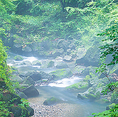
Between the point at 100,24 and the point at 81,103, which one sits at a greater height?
the point at 100,24

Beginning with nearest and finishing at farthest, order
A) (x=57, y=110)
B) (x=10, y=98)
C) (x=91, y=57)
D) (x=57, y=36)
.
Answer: (x=10, y=98), (x=57, y=110), (x=91, y=57), (x=57, y=36)

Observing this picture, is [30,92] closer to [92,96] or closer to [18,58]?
[92,96]

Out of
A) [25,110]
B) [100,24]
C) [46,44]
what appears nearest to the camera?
[25,110]

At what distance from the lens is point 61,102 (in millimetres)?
7422

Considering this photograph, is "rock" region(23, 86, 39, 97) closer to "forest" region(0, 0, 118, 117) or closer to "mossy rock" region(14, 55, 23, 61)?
"forest" region(0, 0, 118, 117)

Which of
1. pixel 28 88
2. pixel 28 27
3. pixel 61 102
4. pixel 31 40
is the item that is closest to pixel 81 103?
pixel 61 102

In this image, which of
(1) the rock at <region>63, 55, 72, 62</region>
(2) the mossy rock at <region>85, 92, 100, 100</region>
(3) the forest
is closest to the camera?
(2) the mossy rock at <region>85, 92, 100, 100</region>

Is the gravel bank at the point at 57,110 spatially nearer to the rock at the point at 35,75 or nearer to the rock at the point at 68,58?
the rock at the point at 35,75

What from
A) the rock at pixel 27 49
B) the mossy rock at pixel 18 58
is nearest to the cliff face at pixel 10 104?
the mossy rock at pixel 18 58

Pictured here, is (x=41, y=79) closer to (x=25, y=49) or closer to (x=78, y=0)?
(x=25, y=49)

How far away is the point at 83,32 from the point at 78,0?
3.72m

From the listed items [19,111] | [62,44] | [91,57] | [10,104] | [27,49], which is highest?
[62,44]

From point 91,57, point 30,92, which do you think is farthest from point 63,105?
point 91,57

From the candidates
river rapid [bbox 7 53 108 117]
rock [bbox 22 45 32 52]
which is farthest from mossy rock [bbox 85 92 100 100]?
rock [bbox 22 45 32 52]
